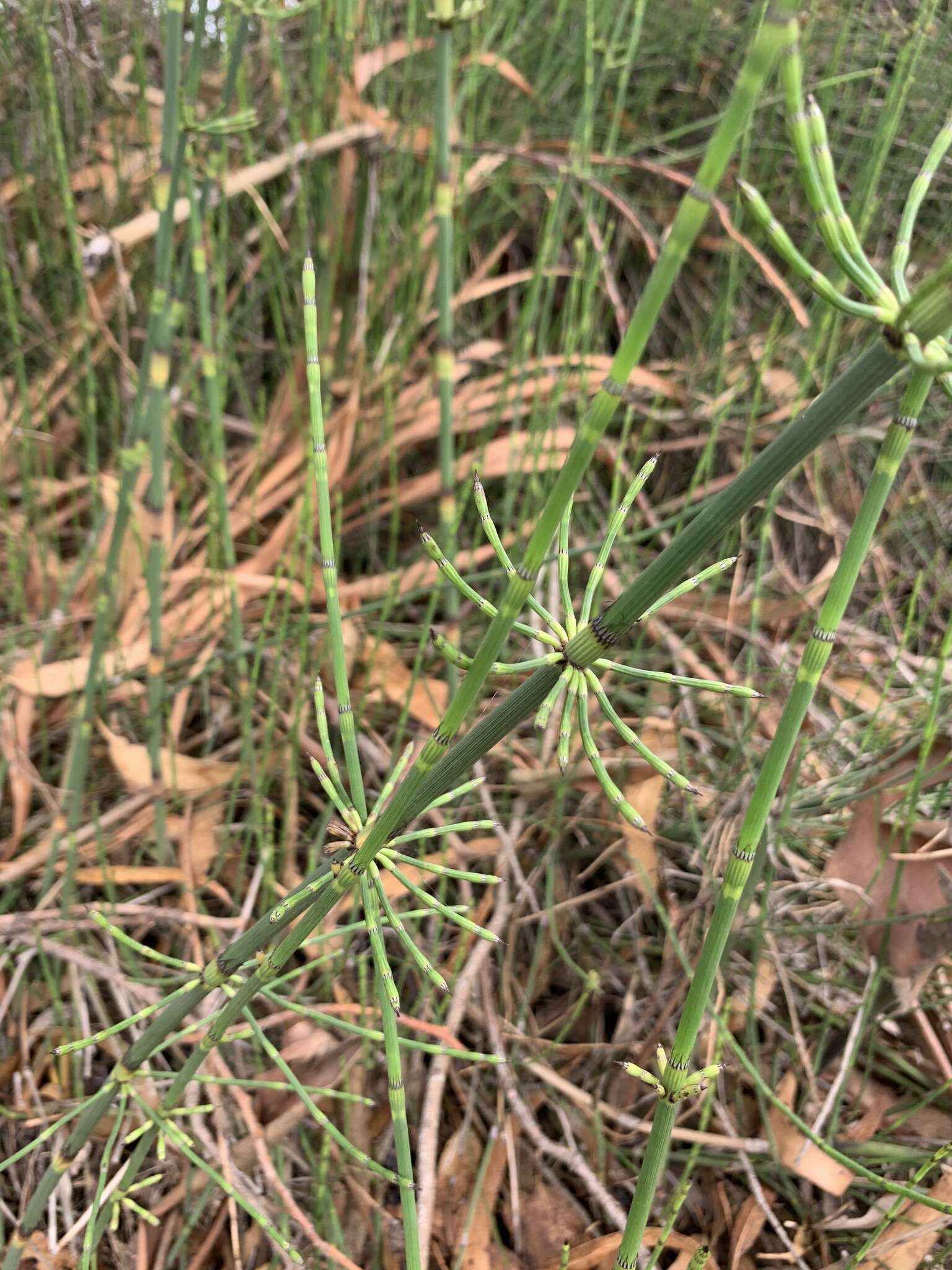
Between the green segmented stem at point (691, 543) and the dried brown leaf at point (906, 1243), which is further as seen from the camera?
the dried brown leaf at point (906, 1243)

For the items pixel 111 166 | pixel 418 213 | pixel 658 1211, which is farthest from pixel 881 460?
pixel 111 166

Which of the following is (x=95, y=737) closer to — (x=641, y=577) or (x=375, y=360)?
(x=375, y=360)

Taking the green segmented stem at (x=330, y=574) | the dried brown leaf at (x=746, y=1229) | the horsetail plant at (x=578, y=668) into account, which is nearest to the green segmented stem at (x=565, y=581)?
the horsetail plant at (x=578, y=668)

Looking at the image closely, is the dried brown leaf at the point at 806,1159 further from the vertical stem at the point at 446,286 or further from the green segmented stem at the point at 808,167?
the green segmented stem at the point at 808,167

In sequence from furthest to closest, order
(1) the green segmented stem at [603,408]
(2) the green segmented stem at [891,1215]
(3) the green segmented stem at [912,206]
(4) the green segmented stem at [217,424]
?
(4) the green segmented stem at [217,424]
(2) the green segmented stem at [891,1215]
(3) the green segmented stem at [912,206]
(1) the green segmented stem at [603,408]

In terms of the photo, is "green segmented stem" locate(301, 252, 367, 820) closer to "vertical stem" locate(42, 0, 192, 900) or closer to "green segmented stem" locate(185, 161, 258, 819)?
"vertical stem" locate(42, 0, 192, 900)

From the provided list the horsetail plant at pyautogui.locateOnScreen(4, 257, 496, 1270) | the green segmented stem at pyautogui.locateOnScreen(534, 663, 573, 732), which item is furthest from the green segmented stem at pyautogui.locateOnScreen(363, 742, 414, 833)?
the green segmented stem at pyautogui.locateOnScreen(534, 663, 573, 732)
